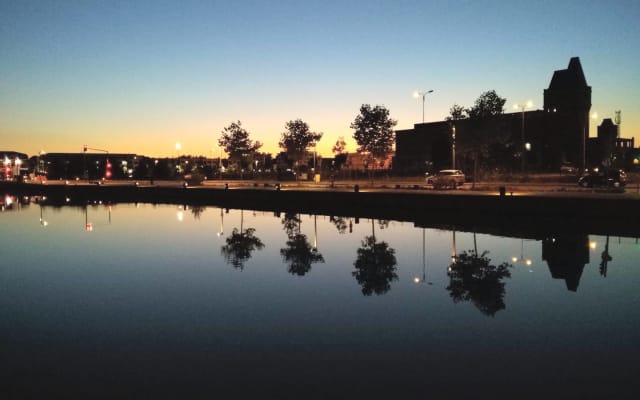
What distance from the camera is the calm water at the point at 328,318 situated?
10305 mm

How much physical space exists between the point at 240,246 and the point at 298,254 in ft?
15.8

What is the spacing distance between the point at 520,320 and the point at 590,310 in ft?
8.67

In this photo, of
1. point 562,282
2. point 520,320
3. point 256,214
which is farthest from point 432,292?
point 256,214

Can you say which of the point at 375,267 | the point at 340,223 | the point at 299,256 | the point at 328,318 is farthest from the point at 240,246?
the point at 328,318

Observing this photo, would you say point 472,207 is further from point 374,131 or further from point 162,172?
point 162,172

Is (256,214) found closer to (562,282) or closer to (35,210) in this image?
(35,210)

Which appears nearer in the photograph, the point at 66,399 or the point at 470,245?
the point at 66,399

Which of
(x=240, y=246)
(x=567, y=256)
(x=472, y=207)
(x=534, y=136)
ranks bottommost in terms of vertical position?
(x=240, y=246)

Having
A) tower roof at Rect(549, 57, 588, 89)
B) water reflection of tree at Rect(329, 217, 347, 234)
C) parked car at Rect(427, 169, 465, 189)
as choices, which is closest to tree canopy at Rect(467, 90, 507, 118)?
parked car at Rect(427, 169, 465, 189)

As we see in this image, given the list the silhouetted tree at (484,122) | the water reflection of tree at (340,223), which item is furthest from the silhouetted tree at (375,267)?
the silhouetted tree at (484,122)

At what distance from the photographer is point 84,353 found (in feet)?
38.9

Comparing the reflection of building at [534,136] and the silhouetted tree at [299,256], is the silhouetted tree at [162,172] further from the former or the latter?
the silhouetted tree at [299,256]

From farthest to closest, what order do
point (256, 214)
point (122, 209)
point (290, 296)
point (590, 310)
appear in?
point (122, 209) → point (256, 214) → point (290, 296) → point (590, 310)

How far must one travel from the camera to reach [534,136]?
104m
